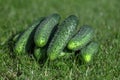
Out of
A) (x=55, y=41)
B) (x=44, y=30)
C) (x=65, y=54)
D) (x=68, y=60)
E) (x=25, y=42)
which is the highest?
(x=44, y=30)

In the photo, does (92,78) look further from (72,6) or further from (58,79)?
(72,6)

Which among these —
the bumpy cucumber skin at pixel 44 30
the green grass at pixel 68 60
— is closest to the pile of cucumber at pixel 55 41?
the bumpy cucumber skin at pixel 44 30

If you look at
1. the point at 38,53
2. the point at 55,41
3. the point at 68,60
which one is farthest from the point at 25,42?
the point at 68,60

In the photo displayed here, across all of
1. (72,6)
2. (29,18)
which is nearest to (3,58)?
(29,18)

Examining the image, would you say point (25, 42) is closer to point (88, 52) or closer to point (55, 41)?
point (55, 41)

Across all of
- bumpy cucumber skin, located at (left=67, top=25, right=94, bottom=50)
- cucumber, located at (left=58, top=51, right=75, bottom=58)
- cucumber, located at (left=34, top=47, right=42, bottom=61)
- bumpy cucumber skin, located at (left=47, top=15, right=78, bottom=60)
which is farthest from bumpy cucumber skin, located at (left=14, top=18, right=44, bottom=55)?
bumpy cucumber skin, located at (left=67, top=25, right=94, bottom=50)
